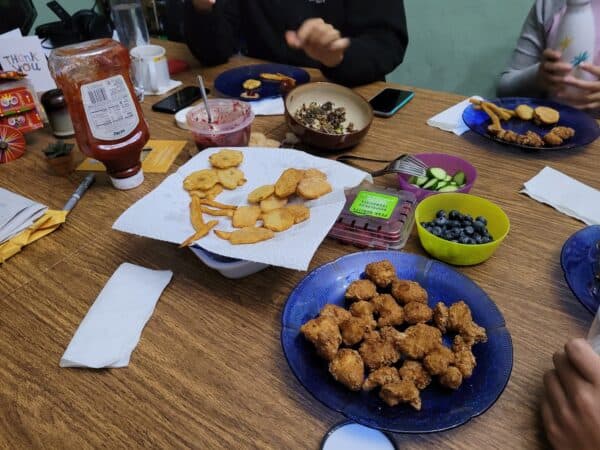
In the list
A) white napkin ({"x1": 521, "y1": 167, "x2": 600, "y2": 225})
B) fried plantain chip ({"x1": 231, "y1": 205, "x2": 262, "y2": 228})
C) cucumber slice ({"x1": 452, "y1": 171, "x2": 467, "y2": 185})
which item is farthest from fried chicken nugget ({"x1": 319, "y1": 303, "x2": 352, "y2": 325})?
white napkin ({"x1": 521, "y1": 167, "x2": 600, "y2": 225})

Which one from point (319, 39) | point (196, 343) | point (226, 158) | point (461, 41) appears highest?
point (319, 39)

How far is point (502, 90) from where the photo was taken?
168 cm

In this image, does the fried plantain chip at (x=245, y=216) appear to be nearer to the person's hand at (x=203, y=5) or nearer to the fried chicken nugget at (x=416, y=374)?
the fried chicken nugget at (x=416, y=374)

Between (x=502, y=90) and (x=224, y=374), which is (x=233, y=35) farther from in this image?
(x=224, y=374)

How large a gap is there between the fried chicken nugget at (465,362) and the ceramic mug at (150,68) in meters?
1.33

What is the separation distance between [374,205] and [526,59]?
123 cm

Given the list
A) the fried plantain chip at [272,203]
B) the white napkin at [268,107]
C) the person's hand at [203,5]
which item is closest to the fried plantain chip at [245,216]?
the fried plantain chip at [272,203]

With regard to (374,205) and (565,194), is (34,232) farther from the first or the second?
(565,194)

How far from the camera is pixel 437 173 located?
40.1 inches

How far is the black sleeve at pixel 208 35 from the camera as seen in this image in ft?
5.45

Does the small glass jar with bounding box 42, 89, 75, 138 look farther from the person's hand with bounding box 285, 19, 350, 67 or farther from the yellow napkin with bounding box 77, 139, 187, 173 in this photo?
the person's hand with bounding box 285, 19, 350, 67

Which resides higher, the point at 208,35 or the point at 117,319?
the point at 208,35

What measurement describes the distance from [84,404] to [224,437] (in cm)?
21

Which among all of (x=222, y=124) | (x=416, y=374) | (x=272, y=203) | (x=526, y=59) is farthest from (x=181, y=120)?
(x=526, y=59)
